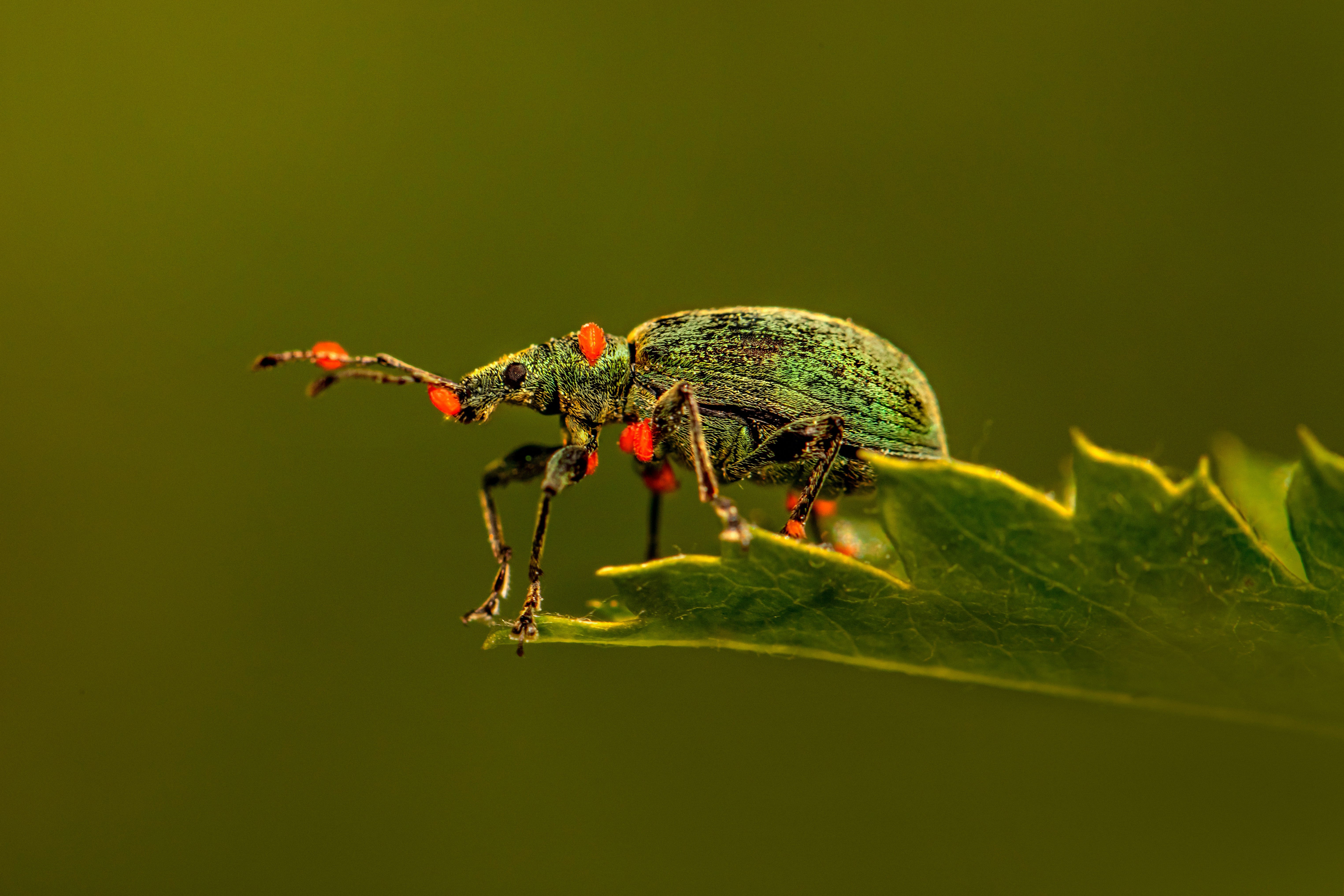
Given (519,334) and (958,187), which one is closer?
(519,334)

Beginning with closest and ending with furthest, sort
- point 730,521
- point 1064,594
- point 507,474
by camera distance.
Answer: point 1064,594 → point 730,521 → point 507,474

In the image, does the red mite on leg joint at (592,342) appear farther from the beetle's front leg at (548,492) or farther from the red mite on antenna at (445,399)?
the red mite on antenna at (445,399)

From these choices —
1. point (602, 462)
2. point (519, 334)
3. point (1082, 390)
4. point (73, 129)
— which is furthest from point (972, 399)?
point (73, 129)

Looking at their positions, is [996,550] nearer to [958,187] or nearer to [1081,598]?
[1081,598]

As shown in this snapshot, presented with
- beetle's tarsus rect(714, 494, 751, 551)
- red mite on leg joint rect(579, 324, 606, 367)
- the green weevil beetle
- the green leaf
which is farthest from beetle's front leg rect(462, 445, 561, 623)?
the green leaf

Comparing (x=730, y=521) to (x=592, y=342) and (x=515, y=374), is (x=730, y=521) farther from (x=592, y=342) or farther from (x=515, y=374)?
(x=515, y=374)

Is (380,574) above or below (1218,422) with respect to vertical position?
below

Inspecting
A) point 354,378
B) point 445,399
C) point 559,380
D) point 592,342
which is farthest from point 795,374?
point 354,378
